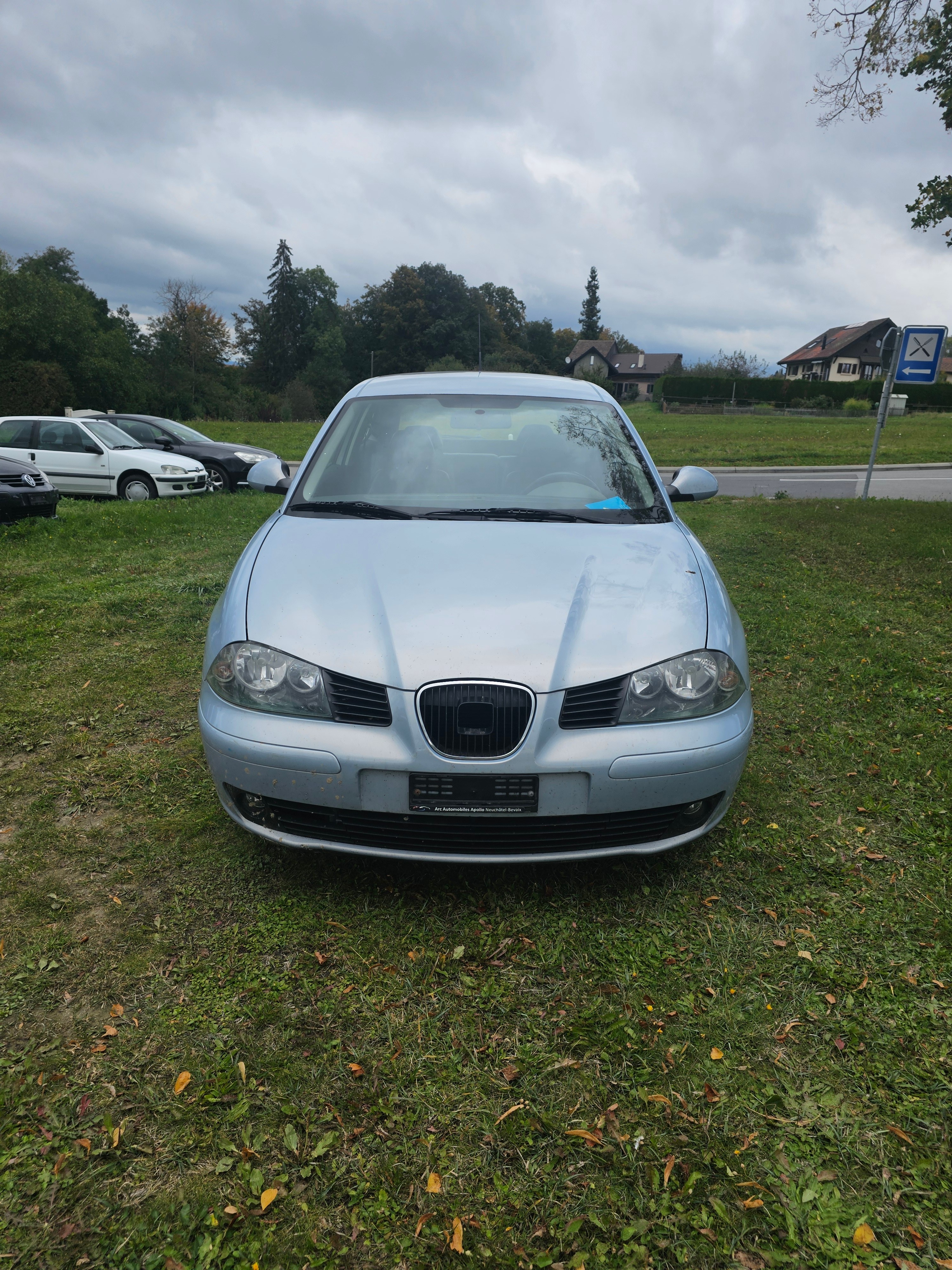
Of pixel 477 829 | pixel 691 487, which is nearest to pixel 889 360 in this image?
pixel 691 487

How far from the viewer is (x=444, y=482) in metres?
3.39

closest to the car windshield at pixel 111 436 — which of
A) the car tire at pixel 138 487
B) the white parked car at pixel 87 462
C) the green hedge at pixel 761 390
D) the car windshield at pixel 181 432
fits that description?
the white parked car at pixel 87 462

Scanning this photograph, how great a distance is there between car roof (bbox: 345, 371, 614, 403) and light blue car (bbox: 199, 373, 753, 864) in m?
1.11

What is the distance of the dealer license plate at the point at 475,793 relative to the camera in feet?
7.32

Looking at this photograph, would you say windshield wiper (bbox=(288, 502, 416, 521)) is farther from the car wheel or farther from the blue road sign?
the car wheel

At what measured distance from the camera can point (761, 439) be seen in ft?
85.9

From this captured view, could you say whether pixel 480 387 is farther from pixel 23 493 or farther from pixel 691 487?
pixel 23 493

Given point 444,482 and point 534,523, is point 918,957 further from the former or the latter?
point 444,482

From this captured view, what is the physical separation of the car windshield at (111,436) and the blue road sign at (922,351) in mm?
12012

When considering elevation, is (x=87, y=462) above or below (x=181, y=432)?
below

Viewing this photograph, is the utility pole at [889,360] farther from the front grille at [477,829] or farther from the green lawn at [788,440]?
the front grille at [477,829]

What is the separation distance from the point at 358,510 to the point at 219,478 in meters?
12.8

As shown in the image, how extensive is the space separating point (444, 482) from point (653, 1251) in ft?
8.67

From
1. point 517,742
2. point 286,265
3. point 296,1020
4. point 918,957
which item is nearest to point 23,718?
point 296,1020
